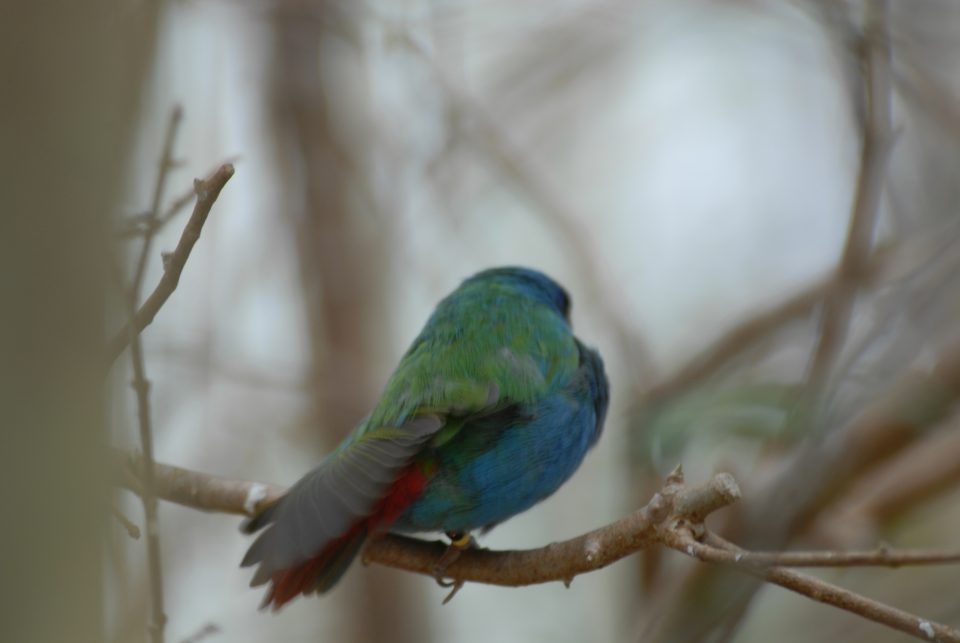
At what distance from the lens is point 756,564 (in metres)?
2.01

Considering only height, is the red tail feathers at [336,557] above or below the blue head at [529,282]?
below

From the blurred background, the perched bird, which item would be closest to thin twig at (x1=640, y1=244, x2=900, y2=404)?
the blurred background

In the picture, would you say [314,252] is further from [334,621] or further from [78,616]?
[78,616]

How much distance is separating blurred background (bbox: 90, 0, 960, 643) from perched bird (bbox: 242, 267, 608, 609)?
80cm

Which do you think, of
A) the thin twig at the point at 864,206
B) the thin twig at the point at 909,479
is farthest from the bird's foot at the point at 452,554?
the thin twig at the point at 909,479

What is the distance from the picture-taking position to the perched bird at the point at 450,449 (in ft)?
8.43

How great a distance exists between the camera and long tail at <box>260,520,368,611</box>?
2.76m

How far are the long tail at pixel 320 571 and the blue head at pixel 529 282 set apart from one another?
1.25 m

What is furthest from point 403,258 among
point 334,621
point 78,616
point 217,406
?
point 78,616

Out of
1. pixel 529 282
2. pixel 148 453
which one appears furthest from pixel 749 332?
pixel 148 453

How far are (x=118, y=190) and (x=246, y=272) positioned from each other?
4541 millimetres

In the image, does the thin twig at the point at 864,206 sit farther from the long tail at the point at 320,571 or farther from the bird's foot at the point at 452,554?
the long tail at the point at 320,571

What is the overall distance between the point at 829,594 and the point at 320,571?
139 cm

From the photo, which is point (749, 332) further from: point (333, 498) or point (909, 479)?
point (333, 498)
